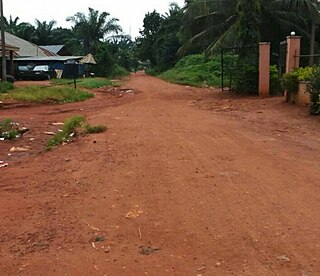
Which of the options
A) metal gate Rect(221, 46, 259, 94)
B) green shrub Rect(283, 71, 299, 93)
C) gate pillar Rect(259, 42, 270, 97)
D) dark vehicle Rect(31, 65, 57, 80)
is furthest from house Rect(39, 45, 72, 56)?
green shrub Rect(283, 71, 299, 93)

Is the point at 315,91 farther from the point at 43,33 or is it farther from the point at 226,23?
the point at 43,33

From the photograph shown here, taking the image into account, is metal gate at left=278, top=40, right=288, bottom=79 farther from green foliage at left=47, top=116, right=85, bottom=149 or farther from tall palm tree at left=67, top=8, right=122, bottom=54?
tall palm tree at left=67, top=8, right=122, bottom=54

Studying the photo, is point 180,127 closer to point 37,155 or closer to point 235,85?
point 37,155

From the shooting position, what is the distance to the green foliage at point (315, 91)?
1244 centimetres

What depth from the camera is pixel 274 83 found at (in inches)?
787

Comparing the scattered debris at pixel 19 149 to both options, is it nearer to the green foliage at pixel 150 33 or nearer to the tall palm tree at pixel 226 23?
the tall palm tree at pixel 226 23

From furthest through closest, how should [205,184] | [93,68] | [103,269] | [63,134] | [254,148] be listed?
[93,68] → [63,134] → [254,148] → [205,184] → [103,269]

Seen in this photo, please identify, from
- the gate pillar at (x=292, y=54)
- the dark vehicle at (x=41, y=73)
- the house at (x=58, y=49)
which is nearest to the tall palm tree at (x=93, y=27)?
the house at (x=58, y=49)

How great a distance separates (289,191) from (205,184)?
A: 1012mm

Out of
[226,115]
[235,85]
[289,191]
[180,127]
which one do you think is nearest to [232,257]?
[289,191]

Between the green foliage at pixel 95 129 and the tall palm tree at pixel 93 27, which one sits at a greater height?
the tall palm tree at pixel 93 27

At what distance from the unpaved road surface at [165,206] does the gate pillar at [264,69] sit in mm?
9864

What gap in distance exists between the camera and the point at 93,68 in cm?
5250

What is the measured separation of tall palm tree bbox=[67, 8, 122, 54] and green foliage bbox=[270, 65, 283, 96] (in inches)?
1713
